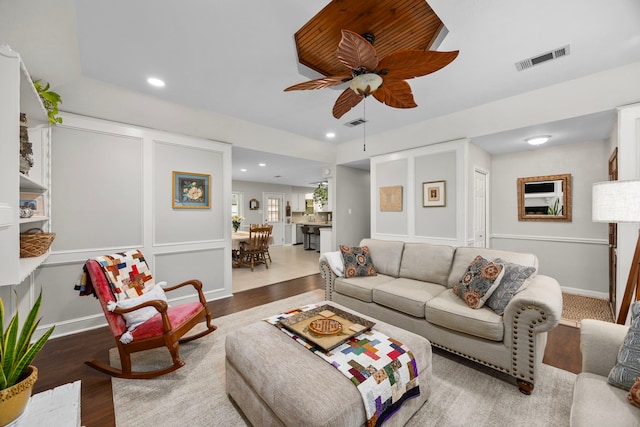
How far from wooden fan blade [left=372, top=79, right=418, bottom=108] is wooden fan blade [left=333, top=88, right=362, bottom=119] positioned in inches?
7.2

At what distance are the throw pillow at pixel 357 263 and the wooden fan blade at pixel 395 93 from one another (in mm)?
1827

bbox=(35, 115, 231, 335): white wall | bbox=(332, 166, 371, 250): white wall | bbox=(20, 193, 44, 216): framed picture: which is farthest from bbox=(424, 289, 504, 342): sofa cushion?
bbox=(20, 193, 44, 216): framed picture

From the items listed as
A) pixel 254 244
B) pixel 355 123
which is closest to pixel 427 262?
pixel 355 123

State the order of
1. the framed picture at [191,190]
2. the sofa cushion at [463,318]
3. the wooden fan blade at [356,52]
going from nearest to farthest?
the wooden fan blade at [356,52]
the sofa cushion at [463,318]
the framed picture at [191,190]

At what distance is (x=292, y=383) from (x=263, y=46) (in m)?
2.55

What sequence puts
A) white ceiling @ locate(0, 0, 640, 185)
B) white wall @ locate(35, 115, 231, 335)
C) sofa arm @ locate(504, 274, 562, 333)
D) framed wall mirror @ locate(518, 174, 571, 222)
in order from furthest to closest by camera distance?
framed wall mirror @ locate(518, 174, 571, 222)
white wall @ locate(35, 115, 231, 335)
white ceiling @ locate(0, 0, 640, 185)
sofa arm @ locate(504, 274, 562, 333)

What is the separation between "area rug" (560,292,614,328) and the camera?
119 inches

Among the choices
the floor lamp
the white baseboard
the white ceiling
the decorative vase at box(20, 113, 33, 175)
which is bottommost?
the white baseboard

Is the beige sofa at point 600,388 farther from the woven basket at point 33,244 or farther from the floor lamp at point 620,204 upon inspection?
the woven basket at point 33,244

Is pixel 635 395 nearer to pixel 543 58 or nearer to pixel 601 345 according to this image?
pixel 601 345

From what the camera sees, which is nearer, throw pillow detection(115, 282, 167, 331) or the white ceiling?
the white ceiling

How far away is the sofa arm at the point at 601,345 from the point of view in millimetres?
1352

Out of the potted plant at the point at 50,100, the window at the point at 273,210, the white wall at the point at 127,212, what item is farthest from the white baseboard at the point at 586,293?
the window at the point at 273,210

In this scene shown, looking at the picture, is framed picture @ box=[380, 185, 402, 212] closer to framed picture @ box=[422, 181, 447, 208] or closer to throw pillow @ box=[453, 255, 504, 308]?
framed picture @ box=[422, 181, 447, 208]
